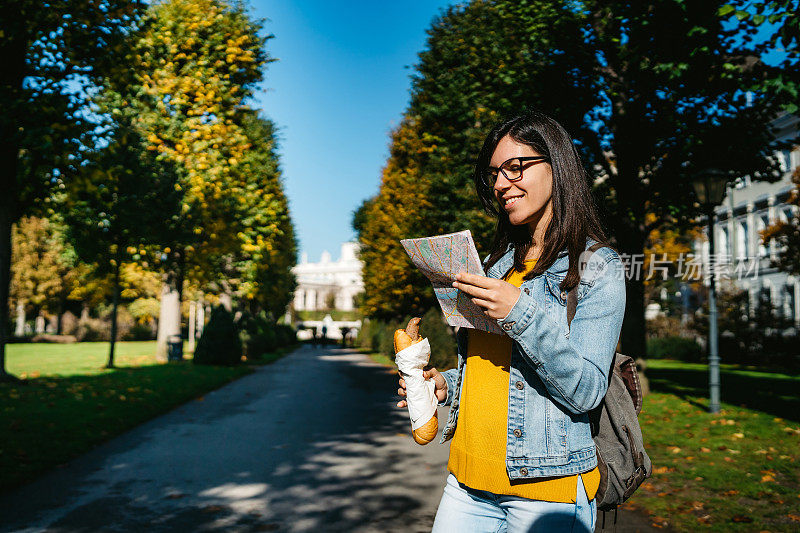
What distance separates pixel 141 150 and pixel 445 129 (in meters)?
10.1

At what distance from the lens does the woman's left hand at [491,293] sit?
1648mm

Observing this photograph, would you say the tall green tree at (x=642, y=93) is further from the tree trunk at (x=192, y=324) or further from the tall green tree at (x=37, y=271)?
the tall green tree at (x=37, y=271)

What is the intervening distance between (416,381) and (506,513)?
49 centimetres

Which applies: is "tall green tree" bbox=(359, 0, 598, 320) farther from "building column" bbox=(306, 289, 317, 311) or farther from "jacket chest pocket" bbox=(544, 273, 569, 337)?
"building column" bbox=(306, 289, 317, 311)

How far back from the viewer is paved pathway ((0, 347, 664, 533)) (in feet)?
17.7

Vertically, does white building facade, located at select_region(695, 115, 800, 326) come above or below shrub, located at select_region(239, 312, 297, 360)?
above

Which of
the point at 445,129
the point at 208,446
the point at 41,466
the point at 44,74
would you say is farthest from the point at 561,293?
the point at 445,129

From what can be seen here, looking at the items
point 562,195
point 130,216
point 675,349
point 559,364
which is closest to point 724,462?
point 562,195

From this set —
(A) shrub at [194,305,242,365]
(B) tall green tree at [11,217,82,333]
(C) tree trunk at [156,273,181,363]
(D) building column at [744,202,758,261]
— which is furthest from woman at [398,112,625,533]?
(B) tall green tree at [11,217,82,333]

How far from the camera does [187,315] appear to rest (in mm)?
58469

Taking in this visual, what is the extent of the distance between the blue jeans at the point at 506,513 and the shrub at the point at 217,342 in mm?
21569

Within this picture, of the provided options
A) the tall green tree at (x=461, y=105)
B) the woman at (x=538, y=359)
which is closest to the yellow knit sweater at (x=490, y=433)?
the woman at (x=538, y=359)

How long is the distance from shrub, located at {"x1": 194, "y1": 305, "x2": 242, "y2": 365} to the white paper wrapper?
2152cm

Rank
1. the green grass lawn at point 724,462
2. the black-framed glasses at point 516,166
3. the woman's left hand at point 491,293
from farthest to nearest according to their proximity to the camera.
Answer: the green grass lawn at point 724,462, the black-framed glasses at point 516,166, the woman's left hand at point 491,293
